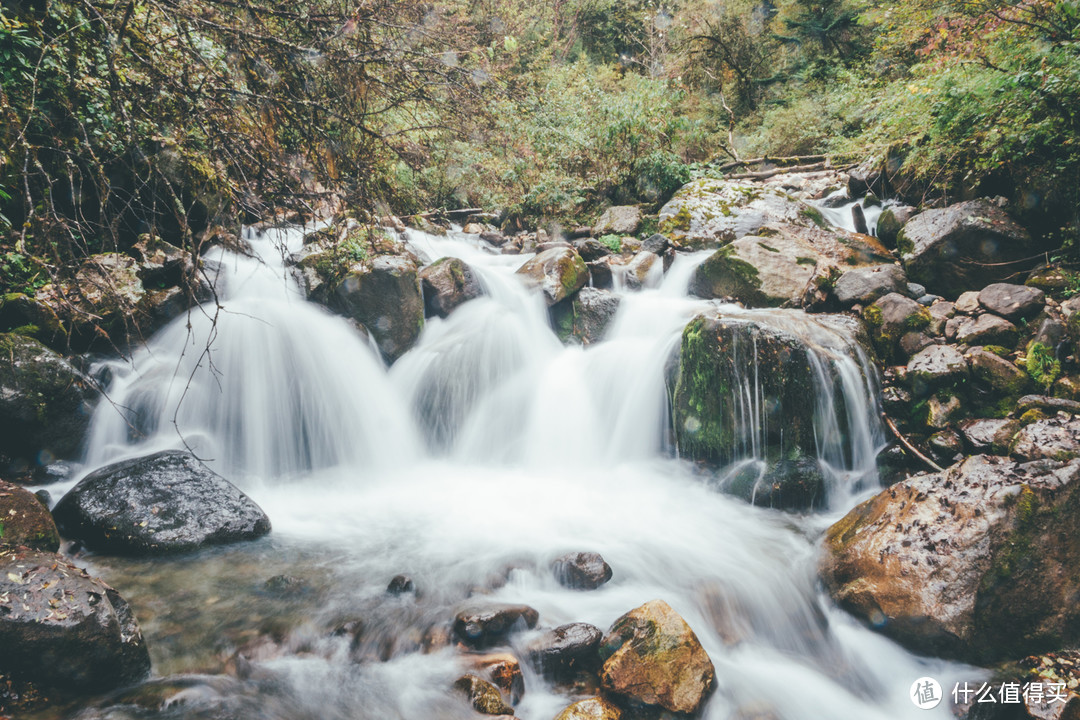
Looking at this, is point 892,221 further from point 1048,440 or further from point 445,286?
point 445,286

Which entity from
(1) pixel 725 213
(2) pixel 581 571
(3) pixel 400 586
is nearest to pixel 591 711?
(2) pixel 581 571

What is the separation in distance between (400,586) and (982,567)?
4030 mm

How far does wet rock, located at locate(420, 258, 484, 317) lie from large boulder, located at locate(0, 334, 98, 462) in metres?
4.36

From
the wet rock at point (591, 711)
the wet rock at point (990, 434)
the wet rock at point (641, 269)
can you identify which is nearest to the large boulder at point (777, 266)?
the wet rock at point (641, 269)

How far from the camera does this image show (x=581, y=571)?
12.9 feet

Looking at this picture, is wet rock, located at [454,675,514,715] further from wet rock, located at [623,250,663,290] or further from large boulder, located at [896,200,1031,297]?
wet rock, located at [623,250,663,290]

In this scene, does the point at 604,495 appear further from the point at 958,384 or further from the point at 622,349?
the point at 958,384

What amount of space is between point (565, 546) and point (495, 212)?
35.8ft

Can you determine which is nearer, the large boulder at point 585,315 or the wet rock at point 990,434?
the wet rock at point 990,434

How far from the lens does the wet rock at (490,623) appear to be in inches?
126

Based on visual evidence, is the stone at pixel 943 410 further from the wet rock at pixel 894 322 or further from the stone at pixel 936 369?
the wet rock at pixel 894 322

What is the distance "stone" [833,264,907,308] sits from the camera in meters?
6.09

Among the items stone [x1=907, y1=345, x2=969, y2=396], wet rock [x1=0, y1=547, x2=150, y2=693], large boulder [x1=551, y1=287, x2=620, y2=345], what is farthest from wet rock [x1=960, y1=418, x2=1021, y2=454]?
wet rock [x1=0, y1=547, x2=150, y2=693]

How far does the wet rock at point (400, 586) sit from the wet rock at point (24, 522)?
2.20m
